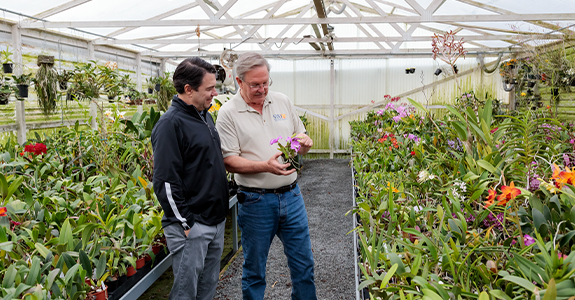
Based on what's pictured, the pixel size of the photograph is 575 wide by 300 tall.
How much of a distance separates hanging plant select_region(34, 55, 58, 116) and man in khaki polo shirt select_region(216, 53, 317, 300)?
12.2ft

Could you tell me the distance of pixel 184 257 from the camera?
1.57m

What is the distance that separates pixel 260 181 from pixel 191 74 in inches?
22.1

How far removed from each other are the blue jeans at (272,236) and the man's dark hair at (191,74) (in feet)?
1.83

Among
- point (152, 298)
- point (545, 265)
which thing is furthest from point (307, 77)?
point (545, 265)

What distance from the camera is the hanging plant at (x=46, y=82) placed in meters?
4.39

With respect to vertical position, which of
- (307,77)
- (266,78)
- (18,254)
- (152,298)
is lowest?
(152,298)

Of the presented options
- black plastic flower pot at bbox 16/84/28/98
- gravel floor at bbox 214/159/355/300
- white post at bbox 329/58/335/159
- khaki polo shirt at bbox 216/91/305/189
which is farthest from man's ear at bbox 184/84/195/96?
white post at bbox 329/58/335/159

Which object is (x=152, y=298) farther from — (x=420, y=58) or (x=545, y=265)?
(x=420, y=58)

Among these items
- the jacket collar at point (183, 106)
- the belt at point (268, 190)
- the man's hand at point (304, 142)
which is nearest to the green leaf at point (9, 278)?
the jacket collar at point (183, 106)

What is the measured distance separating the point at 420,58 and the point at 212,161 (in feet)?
25.5

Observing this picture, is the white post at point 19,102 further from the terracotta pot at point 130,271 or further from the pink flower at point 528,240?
the pink flower at point 528,240

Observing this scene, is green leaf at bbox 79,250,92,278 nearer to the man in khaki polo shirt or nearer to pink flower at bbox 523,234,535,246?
the man in khaki polo shirt

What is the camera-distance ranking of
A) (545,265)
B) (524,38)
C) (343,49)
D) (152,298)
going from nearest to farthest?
(545,265) < (152,298) < (524,38) < (343,49)

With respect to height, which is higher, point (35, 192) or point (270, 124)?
point (270, 124)
